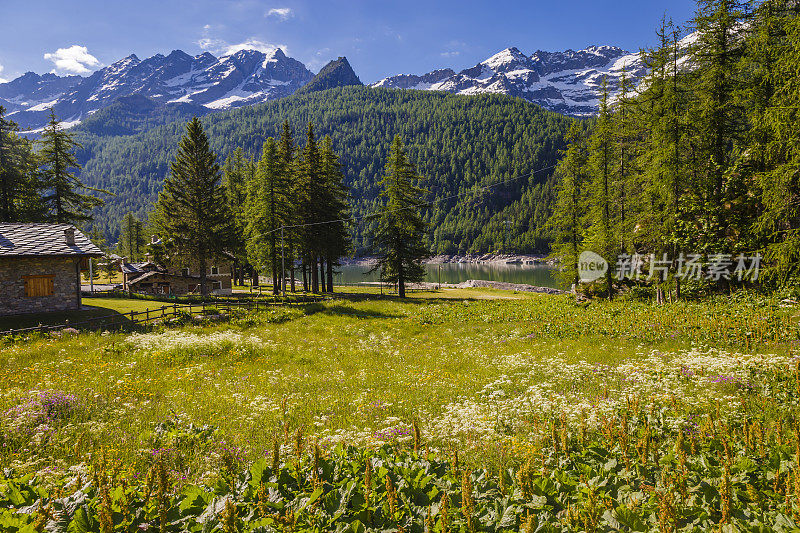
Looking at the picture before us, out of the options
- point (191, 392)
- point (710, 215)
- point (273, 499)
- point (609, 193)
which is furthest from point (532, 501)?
point (609, 193)

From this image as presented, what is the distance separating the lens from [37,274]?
2545 centimetres

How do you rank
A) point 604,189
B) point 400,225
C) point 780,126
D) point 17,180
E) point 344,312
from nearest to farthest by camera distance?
point 780,126
point 344,312
point 604,189
point 17,180
point 400,225

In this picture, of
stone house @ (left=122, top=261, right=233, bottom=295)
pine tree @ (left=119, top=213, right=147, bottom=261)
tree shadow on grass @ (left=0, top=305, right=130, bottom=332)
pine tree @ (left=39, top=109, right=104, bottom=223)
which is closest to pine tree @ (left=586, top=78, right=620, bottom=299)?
tree shadow on grass @ (left=0, top=305, right=130, bottom=332)

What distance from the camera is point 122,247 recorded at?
10956 centimetres

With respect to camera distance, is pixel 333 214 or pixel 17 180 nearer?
pixel 17 180

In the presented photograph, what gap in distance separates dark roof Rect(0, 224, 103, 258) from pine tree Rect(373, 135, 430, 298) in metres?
24.3

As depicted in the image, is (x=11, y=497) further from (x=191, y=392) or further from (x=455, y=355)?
(x=455, y=355)

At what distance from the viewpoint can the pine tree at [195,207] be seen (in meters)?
40.0

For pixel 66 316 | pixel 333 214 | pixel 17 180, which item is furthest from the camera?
pixel 333 214

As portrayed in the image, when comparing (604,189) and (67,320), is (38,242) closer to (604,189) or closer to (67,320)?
(67,320)

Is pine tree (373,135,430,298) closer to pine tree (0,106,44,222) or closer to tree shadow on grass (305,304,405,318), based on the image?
tree shadow on grass (305,304,405,318)

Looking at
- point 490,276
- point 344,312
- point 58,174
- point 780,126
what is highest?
point 58,174

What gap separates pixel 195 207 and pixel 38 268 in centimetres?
1634

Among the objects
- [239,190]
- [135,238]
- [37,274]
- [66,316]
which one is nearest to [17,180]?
[37,274]
